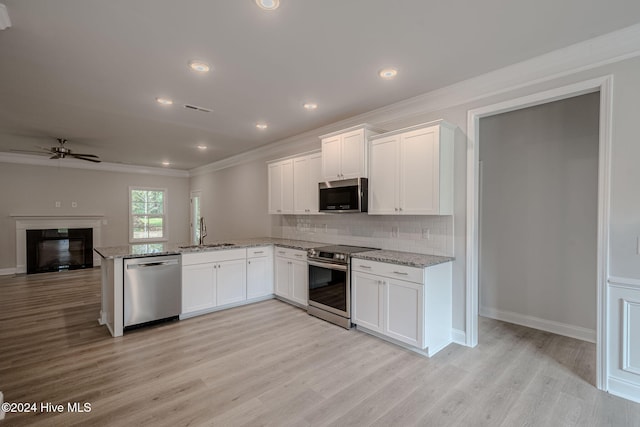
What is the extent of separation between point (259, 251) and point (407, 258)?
2424 millimetres

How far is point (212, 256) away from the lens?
13.6 ft

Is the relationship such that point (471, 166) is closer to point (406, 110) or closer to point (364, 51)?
point (406, 110)

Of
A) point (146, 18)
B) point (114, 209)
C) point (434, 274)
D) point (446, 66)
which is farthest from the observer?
point (114, 209)

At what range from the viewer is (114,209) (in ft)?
26.8

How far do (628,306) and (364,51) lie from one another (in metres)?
2.84

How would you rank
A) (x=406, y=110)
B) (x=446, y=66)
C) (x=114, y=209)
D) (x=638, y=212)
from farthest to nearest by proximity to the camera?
(x=114, y=209), (x=406, y=110), (x=446, y=66), (x=638, y=212)

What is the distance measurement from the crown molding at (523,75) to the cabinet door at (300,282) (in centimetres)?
221

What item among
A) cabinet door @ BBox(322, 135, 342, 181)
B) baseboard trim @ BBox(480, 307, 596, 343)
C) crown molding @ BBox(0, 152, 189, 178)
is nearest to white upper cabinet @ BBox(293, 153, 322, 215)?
cabinet door @ BBox(322, 135, 342, 181)

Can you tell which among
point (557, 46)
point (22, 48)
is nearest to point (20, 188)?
point (22, 48)

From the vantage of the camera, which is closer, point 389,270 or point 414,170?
point 389,270

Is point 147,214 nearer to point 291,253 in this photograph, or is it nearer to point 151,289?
point 151,289

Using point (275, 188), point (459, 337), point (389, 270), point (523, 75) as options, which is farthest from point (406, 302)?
point (275, 188)

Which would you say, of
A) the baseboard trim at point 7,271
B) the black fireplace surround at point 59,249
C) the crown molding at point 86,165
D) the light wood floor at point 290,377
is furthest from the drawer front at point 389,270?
the baseboard trim at point 7,271

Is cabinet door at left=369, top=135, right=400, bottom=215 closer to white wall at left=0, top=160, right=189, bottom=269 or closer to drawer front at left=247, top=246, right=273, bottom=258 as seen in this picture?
drawer front at left=247, top=246, right=273, bottom=258
